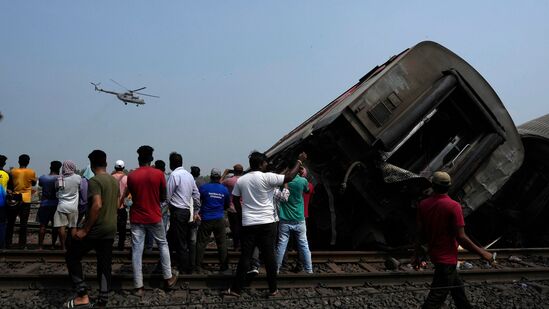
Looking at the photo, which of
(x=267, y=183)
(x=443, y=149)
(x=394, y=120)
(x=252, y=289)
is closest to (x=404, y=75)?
(x=394, y=120)

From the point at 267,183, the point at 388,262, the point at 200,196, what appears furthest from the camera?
the point at 388,262

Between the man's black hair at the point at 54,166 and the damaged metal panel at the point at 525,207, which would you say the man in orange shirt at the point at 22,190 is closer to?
the man's black hair at the point at 54,166

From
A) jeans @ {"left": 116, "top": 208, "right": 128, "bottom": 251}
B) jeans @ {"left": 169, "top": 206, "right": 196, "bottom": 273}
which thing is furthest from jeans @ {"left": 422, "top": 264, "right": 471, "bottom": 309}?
jeans @ {"left": 116, "top": 208, "right": 128, "bottom": 251}

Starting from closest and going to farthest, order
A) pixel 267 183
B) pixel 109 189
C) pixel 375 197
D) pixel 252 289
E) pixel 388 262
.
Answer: pixel 109 189 < pixel 267 183 < pixel 252 289 < pixel 388 262 < pixel 375 197

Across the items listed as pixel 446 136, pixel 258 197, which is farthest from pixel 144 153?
pixel 446 136

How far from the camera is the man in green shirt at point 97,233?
414 centimetres

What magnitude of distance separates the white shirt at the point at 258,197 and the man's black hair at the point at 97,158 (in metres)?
1.61

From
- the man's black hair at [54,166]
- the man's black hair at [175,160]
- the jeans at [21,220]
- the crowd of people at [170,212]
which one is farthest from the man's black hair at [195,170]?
the jeans at [21,220]

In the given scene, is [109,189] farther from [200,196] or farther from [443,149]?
[443,149]

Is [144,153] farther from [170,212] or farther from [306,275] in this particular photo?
[306,275]

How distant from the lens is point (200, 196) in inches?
220

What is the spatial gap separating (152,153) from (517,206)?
7470 mm

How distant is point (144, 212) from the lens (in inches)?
182

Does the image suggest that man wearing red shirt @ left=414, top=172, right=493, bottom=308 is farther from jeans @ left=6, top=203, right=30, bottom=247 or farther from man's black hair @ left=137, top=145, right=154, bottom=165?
jeans @ left=6, top=203, right=30, bottom=247
